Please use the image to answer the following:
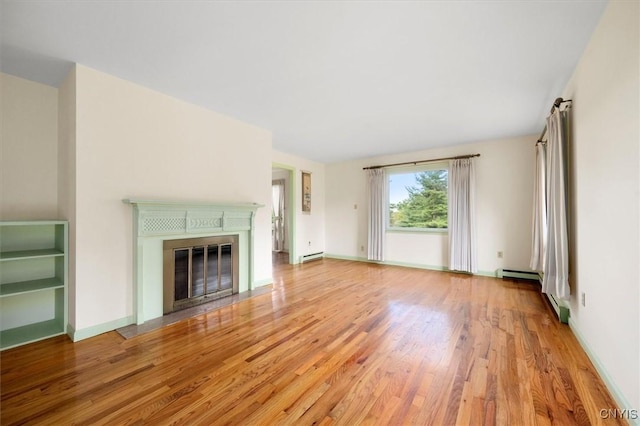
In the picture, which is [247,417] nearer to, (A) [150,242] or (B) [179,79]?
(A) [150,242]

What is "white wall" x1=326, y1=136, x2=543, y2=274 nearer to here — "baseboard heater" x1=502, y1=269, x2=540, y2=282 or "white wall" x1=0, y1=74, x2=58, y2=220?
"baseboard heater" x1=502, y1=269, x2=540, y2=282

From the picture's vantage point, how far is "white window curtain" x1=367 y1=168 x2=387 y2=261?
5.68 meters

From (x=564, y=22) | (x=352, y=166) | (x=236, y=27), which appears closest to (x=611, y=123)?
(x=564, y=22)

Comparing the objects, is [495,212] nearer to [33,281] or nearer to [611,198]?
[611,198]

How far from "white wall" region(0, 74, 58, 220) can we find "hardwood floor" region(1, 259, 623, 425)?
1.28 metres

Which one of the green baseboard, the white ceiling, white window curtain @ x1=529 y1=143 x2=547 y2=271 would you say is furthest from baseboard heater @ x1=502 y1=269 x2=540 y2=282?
the green baseboard

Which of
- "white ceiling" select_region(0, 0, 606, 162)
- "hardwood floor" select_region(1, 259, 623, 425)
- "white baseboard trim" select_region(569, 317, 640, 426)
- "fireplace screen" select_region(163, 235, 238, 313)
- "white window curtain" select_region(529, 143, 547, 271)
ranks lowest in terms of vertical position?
"hardwood floor" select_region(1, 259, 623, 425)

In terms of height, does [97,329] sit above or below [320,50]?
below

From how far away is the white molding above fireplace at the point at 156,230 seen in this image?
2596mm

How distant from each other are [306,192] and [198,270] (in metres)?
3.41

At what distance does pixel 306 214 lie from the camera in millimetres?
6160

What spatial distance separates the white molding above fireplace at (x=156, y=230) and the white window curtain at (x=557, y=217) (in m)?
3.67

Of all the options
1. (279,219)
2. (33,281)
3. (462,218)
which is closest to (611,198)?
(462,218)

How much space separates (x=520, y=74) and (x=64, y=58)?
→ 4.16m
